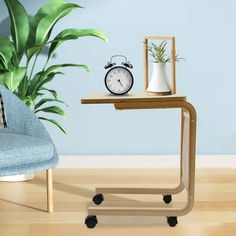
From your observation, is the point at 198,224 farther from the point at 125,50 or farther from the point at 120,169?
the point at 125,50

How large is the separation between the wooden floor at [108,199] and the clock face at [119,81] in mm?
669

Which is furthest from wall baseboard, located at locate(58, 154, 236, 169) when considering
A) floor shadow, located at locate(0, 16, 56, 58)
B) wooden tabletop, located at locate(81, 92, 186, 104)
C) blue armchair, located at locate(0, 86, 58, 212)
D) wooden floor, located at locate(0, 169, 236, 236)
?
wooden tabletop, located at locate(81, 92, 186, 104)

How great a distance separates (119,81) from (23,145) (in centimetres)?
58

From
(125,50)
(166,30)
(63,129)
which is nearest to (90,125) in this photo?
(63,129)

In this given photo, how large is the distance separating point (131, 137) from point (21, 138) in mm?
1309

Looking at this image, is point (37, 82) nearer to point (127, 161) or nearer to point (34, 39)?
point (34, 39)

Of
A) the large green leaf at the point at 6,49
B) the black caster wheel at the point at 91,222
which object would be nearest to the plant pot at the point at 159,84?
the black caster wheel at the point at 91,222

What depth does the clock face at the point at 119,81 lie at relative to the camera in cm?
292

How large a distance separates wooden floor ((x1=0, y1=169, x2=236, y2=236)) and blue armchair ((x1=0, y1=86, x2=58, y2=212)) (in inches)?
7.2

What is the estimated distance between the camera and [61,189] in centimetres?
357

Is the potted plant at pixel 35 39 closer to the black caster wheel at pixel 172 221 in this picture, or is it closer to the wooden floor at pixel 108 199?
the wooden floor at pixel 108 199

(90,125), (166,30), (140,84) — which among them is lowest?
(90,125)

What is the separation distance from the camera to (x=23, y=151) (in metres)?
2.74

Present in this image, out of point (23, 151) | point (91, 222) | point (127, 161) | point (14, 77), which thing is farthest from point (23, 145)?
point (127, 161)
